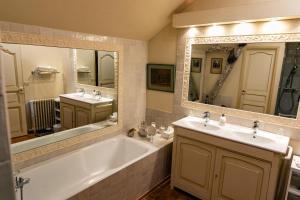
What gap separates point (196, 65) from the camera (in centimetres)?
277

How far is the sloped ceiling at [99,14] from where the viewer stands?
5.69ft

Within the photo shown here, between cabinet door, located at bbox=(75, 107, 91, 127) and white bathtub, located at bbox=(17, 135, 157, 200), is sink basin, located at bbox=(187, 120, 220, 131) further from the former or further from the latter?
cabinet door, located at bbox=(75, 107, 91, 127)

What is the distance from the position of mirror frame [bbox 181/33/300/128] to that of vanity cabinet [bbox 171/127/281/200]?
0.52 metres

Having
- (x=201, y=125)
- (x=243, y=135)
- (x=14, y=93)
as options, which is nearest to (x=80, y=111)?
(x=14, y=93)

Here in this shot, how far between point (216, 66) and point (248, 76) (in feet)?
1.35

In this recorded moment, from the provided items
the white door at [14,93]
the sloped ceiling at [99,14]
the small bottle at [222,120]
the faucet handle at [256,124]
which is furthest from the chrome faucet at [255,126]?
the white door at [14,93]

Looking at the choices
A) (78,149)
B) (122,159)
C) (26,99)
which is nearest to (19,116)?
(26,99)

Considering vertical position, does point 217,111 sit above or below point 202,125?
above

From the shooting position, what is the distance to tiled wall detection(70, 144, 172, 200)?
194 cm

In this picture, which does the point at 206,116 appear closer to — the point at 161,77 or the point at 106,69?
the point at 161,77

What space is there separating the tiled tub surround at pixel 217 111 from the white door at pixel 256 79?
12 centimetres

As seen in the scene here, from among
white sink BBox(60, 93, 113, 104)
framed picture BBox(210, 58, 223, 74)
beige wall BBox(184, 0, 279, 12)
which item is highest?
beige wall BBox(184, 0, 279, 12)

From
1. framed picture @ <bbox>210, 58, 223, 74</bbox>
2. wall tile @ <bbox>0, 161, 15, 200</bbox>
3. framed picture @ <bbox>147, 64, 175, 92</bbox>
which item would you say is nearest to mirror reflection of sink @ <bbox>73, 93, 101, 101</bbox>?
framed picture @ <bbox>147, 64, 175, 92</bbox>

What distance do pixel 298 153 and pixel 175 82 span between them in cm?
169
